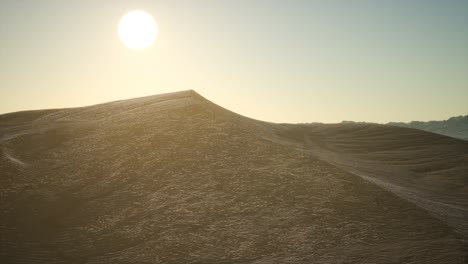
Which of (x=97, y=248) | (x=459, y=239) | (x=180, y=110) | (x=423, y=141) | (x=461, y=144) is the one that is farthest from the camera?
(x=423, y=141)

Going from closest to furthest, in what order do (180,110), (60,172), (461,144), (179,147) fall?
(60,172), (179,147), (180,110), (461,144)

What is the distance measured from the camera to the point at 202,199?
1370cm

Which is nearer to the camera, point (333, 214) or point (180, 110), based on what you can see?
point (333, 214)

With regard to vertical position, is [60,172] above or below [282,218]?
above

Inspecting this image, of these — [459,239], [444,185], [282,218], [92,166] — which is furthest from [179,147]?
[444,185]

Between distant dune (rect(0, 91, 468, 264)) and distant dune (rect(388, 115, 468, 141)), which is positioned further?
distant dune (rect(388, 115, 468, 141))

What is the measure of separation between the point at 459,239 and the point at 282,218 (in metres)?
4.72

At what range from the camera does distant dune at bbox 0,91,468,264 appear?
10.5 meters

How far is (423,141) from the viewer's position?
30188mm

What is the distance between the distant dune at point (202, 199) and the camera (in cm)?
1054

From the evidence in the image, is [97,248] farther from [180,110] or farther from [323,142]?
[323,142]

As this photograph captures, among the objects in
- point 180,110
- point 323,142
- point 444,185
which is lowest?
point 444,185

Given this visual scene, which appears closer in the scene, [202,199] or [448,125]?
[202,199]

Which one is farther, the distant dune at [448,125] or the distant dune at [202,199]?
the distant dune at [448,125]
